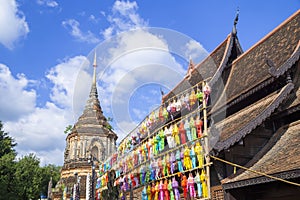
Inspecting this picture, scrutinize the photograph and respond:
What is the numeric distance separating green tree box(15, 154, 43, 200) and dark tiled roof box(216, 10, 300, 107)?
92.6 feet

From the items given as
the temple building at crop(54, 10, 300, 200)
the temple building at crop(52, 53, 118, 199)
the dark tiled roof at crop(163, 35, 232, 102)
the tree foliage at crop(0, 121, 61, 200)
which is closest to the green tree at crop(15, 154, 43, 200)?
the tree foliage at crop(0, 121, 61, 200)

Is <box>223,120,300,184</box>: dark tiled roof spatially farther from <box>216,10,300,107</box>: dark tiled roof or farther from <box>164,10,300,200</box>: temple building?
<box>216,10,300,107</box>: dark tiled roof

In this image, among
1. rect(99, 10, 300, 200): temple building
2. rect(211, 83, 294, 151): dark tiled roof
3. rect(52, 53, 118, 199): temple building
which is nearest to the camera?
rect(99, 10, 300, 200): temple building

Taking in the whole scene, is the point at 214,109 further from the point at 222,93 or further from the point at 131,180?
the point at 131,180

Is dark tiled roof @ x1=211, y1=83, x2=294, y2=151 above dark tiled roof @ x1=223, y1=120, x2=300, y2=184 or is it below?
above

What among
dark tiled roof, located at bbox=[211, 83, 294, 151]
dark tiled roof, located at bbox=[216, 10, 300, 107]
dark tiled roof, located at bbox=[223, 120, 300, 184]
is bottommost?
dark tiled roof, located at bbox=[223, 120, 300, 184]

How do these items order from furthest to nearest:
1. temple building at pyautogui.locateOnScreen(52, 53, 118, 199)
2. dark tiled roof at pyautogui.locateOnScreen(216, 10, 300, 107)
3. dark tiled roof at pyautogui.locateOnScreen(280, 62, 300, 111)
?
temple building at pyautogui.locateOnScreen(52, 53, 118, 199) < dark tiled roof at pyautogui.locateOnScreen(216, 10, 300, 107) < dark tiled roof at pyautogui.locateOnScreen(280, 62, 300, 111)

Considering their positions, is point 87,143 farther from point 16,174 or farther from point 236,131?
point 236,131

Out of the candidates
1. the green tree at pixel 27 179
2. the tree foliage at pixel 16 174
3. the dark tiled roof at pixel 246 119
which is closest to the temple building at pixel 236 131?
the dark tiled roof at pixel 246 119

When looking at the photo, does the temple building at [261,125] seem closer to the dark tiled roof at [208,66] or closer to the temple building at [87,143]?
the dark tiled roof at [208,66]

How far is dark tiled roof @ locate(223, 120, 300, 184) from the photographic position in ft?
23.8

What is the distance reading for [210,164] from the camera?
9.39 meters

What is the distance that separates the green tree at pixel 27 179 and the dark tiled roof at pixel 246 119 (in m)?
29.1

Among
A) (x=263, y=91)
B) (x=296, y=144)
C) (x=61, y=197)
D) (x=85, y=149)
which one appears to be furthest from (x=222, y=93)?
(x=85, y=149)
